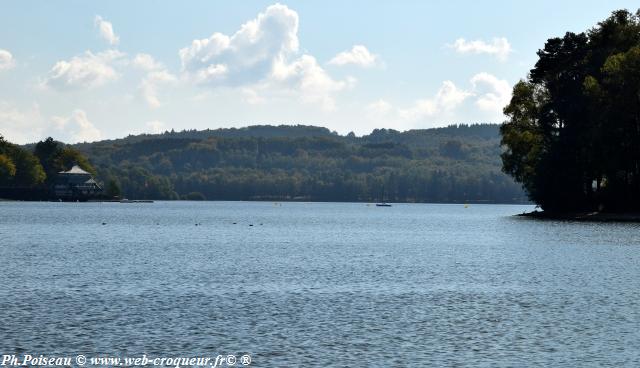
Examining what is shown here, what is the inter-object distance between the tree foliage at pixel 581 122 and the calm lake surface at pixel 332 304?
3964 cm

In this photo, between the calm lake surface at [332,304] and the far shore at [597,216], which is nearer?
the calm lake surface at [332,304]

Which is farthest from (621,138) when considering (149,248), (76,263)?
(76,263)

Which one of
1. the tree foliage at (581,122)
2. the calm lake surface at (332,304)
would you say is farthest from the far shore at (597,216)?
the calm lake surface at (332,304)

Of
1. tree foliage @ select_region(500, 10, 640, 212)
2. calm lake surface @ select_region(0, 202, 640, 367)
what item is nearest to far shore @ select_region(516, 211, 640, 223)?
tree foliage @ select_region(500, 10, 640, 212)

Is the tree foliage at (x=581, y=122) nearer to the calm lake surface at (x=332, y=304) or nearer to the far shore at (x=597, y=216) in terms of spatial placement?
the far shore at (x=597, y=216)

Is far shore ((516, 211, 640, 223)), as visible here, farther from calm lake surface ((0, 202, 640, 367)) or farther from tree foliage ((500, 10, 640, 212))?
calm lake surface ((0, 202, 640, 367))

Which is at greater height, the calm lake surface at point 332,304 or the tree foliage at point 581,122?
the tree foliage at point 581,122

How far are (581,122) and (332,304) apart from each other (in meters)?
97.4

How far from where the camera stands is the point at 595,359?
33.7 m

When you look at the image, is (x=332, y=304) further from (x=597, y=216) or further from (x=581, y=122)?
(x=581, y=122)

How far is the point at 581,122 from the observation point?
136750 millimetres

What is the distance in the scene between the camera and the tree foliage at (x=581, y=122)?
126 meters

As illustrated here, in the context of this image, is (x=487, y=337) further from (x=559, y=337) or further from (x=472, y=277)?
(x=472, y=277)

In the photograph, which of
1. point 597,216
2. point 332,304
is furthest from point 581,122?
point 332,304
